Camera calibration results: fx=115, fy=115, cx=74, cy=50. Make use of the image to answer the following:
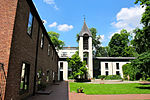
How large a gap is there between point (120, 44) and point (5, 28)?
47604 millimetres

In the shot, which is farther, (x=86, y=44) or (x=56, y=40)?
(x=56, y=40)

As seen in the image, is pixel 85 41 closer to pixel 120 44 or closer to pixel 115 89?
pixel 120 44

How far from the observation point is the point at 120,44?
157 feet

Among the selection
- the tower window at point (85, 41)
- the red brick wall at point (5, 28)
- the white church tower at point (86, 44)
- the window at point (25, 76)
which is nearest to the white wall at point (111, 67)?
the white church tower at point (86, 44)

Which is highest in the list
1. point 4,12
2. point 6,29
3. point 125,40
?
point 125,40

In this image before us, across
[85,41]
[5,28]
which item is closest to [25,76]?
[5,28]

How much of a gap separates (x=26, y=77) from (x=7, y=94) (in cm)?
293

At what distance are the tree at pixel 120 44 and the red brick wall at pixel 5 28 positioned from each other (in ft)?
146

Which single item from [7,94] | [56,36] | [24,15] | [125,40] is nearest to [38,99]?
[7,94]

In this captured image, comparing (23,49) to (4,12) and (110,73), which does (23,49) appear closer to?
(4,12)

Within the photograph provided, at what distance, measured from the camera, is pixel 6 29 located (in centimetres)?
578

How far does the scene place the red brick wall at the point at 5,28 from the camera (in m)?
5.39

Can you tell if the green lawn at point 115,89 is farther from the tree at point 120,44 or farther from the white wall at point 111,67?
the tree at point 120,44

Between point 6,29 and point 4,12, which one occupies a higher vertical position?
point 4,12
